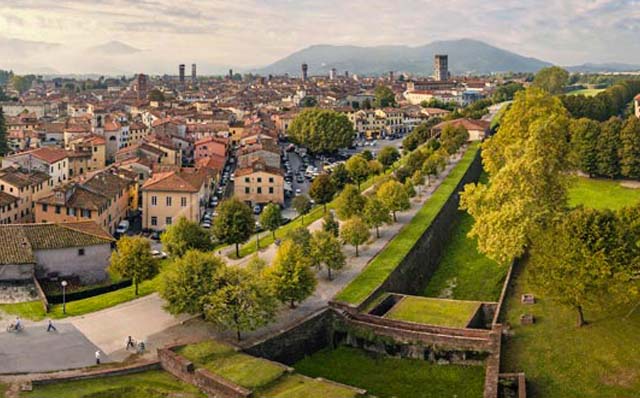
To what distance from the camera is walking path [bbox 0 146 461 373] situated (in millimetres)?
23156

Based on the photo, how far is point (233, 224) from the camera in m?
37.3

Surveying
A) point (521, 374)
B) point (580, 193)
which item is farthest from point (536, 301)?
point (580, 193)

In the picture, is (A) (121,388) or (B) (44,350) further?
(B) (44,350)

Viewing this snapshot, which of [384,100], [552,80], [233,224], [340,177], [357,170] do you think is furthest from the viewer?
[384,100]

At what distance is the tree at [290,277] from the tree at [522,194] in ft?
31.4

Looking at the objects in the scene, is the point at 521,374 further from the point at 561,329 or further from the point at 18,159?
the point at 18,159

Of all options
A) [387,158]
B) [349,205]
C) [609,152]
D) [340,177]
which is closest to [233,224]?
[349,205]

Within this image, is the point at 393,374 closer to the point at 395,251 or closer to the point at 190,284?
the point at 190,284

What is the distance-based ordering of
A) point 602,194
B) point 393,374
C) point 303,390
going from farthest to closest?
point 602,194
point 393,374
point 303,390

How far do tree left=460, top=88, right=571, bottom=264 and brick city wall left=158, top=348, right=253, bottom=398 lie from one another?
52.0 feet

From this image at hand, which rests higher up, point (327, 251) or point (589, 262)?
point (589, 262)

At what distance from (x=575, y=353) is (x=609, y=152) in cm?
3674

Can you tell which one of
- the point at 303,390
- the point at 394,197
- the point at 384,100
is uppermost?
the point at 384,100

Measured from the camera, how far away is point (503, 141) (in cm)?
4369
